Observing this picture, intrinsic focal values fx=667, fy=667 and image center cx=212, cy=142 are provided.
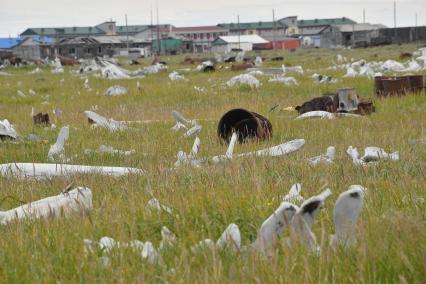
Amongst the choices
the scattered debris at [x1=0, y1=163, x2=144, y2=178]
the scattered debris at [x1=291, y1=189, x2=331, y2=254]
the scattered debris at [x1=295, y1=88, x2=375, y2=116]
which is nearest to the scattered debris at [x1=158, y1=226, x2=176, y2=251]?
the scattered debris at [x1=291, y1=189, x2=331, y2=254]

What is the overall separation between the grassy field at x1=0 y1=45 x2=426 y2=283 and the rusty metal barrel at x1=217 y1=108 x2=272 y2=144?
0.59 ft

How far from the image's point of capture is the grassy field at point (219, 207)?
2.57 meters

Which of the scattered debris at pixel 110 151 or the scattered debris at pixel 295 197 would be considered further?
the scattered debris at pixel 110 151

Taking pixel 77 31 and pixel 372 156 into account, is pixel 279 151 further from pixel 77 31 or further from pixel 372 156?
pixel 77 31

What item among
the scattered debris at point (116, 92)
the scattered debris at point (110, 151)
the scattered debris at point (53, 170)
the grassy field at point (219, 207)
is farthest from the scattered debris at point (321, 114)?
the scattered debris at point (116, 92)

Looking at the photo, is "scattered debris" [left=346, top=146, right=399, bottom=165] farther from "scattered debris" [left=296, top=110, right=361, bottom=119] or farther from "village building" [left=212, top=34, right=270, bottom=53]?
"village building" [left=212, top=34, right=270, bottom=53]

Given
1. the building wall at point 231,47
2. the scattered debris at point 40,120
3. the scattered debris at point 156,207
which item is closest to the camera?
the scattered debris at point 156,207

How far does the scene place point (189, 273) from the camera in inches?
101

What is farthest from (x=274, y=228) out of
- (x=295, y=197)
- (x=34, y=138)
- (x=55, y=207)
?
(x=34, y=138)

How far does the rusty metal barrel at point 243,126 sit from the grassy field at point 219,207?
18cm

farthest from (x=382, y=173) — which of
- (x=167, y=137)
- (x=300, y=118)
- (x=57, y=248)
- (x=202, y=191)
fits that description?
(x=300, y=118)

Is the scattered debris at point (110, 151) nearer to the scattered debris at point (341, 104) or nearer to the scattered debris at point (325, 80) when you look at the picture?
the scattered debris at point (341, 104)

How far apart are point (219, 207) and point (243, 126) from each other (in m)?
4.44

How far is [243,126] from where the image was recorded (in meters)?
7.94
